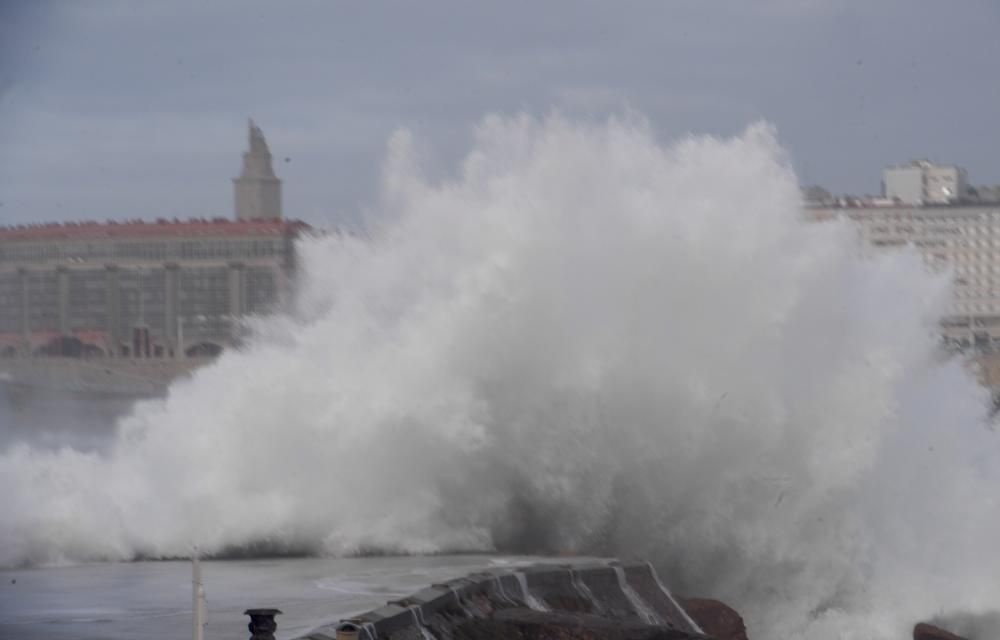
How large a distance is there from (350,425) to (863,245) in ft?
32.4

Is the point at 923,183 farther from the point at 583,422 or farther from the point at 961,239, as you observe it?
the point at 583,422

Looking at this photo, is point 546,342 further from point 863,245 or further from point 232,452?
point 863,245

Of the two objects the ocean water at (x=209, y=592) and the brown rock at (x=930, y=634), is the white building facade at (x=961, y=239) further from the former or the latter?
the ocean water at (x=209, y=592)

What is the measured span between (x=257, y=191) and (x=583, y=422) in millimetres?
76637

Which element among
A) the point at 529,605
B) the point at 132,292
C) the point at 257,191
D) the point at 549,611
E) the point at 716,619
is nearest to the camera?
the point at 549,611

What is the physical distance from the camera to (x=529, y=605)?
52.1ft

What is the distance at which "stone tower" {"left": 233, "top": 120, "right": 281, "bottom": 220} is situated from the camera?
315ft

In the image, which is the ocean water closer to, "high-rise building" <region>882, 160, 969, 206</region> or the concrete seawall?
the concrete seawall

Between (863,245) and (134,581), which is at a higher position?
(863,245)

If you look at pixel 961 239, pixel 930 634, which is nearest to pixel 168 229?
pixel 961 239

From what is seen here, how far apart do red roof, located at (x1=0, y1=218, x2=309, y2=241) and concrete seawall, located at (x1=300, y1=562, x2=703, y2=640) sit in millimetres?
53200

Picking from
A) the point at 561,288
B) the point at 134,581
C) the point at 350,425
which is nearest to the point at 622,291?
the point at 561,288

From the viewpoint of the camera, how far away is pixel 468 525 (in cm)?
1977

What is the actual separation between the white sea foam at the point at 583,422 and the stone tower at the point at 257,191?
7192 centimetres
